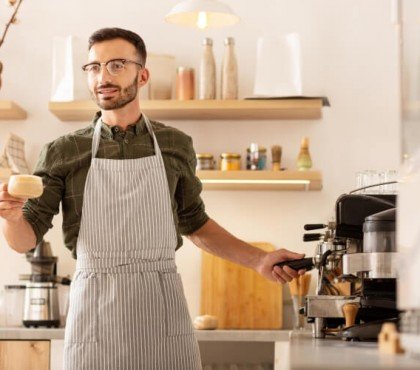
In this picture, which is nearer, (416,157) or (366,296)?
(416,157)

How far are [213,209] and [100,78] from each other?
192 centimetres

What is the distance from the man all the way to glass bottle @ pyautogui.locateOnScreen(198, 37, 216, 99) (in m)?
1.49

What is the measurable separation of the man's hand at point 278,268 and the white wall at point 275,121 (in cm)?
183

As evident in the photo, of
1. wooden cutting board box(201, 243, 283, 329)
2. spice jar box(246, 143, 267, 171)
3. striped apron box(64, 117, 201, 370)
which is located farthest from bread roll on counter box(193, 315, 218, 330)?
striped apron box(64, 117, 201, 370)

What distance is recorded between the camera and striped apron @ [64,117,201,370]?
248cm

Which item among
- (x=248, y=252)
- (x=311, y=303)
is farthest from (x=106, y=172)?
(x=311, y=303)

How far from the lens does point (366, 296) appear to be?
82.0 inches

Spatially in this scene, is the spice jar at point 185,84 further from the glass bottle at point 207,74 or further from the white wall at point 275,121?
the white wall at point 275,121

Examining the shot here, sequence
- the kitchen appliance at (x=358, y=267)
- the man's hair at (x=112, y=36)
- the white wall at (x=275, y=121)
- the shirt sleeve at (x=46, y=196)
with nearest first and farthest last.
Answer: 1. the kitchen appliance at (x=358, y=267)
2. the shirt sleeve at (x=46, y=196)
3. the man's hair at (x=112, y=36)
4. the white wall at (x=275, y=121)

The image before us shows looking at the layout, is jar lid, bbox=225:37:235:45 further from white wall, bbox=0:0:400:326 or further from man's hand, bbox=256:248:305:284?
man's hand, bbox=256:248:305:284

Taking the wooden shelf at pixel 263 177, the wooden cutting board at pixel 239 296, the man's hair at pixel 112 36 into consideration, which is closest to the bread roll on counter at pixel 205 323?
the wooden cutting board at pixel 239 296

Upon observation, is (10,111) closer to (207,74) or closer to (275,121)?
(207,74)

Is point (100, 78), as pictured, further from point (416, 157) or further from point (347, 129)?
point (347, 129)

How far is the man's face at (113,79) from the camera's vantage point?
267 cm
